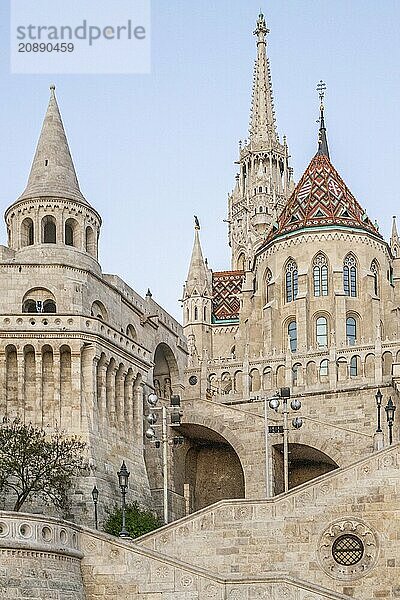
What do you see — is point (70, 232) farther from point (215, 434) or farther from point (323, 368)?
point (323, 368)

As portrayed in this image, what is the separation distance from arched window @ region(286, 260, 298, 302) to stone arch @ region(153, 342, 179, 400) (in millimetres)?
7961

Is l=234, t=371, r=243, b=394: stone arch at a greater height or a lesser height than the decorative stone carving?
greater

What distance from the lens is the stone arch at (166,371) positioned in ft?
165

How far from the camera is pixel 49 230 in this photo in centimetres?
4216

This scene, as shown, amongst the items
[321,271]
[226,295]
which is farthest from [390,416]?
[226,295]

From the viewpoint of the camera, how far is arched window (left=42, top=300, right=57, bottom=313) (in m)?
40.3

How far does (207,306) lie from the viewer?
70.1 m

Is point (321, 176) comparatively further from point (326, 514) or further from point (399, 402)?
point (326, 514)

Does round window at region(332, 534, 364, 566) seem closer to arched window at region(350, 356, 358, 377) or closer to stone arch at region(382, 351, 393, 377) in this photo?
stone arch at region(382, 351, 393, 377)

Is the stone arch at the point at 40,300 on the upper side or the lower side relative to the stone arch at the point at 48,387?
upper

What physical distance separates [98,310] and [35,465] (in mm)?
8629

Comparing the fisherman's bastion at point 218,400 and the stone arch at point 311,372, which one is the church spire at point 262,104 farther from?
the stone arch at point 311,372

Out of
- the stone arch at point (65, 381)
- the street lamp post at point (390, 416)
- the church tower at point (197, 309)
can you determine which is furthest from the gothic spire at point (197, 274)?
the stone arch at point (65, 381)

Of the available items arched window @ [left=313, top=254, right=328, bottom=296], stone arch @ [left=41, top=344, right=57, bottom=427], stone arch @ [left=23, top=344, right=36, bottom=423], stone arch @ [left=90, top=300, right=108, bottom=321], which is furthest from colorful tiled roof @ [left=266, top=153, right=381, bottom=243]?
stone arch @ [left=23, top=344, right=36, bottom=423]
